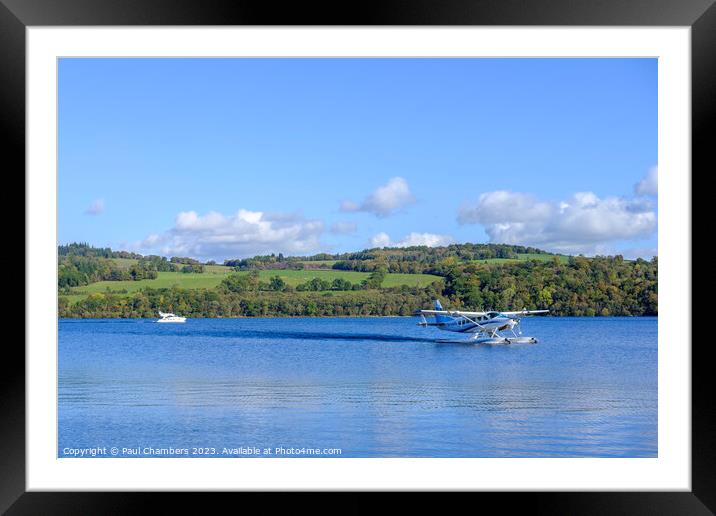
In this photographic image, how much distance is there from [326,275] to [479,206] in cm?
1082

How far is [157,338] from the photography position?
26281 mm

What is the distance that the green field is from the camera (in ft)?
78.4

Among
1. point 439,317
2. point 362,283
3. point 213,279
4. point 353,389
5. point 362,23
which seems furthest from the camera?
point 213,279

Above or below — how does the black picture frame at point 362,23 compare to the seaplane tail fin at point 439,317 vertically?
above

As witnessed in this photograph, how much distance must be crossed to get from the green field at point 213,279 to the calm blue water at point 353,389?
147 cm

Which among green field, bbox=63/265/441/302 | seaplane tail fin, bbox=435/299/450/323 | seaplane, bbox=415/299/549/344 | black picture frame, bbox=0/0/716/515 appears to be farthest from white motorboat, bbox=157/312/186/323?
black picture frame, bbox=0/0/716/515

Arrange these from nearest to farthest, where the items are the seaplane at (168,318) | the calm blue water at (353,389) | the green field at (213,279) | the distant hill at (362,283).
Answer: the calm blue water at (353,389) → the green field at (213,279) → the distant hill at (362,283) → the seaplane at (168,318)

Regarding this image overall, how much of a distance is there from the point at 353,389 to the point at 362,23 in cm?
1423

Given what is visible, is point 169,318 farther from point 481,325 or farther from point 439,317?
point 481,325

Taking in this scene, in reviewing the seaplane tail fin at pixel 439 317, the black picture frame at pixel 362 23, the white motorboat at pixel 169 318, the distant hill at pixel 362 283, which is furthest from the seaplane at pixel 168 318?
the black picture frame at pixel 362 23

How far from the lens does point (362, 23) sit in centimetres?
217

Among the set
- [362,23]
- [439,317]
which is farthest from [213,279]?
[362,23]

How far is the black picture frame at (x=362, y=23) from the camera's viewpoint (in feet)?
7.09

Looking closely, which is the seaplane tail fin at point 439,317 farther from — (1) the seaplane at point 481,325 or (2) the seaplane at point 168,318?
(2) the seaplane at point 168,318
